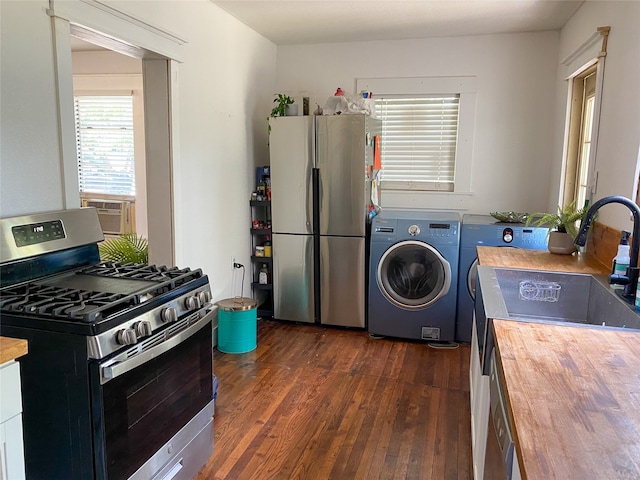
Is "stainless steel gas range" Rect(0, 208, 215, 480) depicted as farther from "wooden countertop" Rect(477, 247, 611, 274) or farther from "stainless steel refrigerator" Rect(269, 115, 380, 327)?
"stainless steel refrigerator" Rect(269, 115, 380, 327)

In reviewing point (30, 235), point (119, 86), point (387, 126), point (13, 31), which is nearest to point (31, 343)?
point (30, 235)

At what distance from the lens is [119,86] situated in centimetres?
479

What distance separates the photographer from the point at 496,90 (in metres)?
4.08

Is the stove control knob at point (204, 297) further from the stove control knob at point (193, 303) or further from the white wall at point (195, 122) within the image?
the white wall at point (195, 122)

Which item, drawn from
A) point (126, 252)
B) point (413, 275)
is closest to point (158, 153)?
point (126, 252)

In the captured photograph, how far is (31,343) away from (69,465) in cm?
40

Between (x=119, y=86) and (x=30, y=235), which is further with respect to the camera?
(x=119, y=86)

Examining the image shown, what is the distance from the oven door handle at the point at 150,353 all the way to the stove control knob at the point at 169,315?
64mm

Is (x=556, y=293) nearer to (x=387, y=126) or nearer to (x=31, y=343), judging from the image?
(x=31, y=343)

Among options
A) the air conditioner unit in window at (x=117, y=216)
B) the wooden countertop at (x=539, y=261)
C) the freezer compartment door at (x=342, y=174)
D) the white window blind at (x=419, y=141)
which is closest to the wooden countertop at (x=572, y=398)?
the wooden countertop at (x=539, y=261)

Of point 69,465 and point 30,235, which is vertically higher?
point 30,235

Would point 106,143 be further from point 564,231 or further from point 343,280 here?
point 564,231

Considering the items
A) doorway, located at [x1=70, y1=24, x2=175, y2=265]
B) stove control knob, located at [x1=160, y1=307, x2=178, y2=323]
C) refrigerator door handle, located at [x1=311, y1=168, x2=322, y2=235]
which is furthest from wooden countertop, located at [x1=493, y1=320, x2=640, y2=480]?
refrigerator door handle, located at [x1=311, y1=168, x2=322, y2=235]

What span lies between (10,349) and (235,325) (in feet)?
7.32
